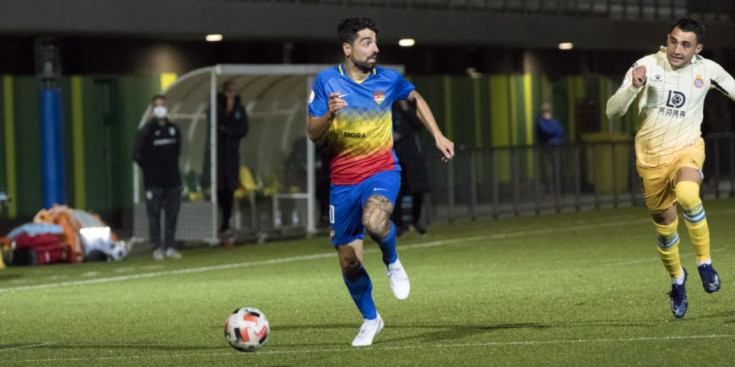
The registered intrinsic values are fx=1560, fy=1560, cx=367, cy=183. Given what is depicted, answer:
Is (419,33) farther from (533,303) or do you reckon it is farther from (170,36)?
(533,303)

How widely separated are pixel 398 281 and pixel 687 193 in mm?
2166

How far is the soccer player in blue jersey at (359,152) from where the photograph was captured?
10.1m

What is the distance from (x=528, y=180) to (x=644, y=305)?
576 inches

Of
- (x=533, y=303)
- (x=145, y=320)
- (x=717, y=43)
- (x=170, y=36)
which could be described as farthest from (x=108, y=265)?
(x=717, y=43)

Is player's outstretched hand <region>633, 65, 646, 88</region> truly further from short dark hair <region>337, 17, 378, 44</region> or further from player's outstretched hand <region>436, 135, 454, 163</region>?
short dark hair <region>337, 17, 378, 44</region>

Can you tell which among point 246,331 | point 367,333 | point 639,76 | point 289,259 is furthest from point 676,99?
point 289,259

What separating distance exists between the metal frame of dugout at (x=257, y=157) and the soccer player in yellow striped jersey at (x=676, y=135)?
11.4 meters

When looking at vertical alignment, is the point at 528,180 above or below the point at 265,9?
below

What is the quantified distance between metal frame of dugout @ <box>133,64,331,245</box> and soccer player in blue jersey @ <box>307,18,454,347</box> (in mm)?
11800

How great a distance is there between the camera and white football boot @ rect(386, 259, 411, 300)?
33.2ft

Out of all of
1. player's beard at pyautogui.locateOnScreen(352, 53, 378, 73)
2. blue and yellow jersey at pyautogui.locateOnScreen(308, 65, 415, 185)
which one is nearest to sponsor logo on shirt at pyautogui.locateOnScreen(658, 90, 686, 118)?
blue and yellow jersey at pyautogui.locateOnScreen(308, 65, 415, 185)

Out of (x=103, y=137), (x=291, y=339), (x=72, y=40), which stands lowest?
(x=291, y=339)

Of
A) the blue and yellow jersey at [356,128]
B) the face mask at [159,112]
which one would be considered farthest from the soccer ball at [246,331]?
the face mask at [159,112]

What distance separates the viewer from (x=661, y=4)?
3662 centimetres
